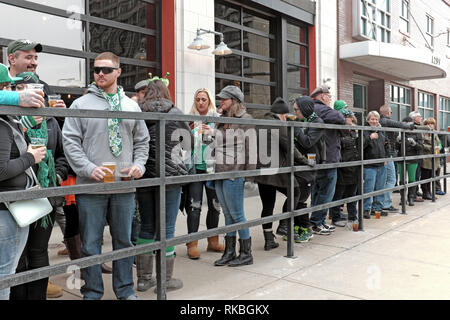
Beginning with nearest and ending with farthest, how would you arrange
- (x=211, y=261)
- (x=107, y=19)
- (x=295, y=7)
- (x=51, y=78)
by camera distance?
(x=211, y=261) → (x=51, y=78) → (x=107, y=19) → (x=295, y=7)

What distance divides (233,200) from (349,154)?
109 inches

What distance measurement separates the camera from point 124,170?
288 centimetres

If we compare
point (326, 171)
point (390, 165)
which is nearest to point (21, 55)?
point (326, 171)

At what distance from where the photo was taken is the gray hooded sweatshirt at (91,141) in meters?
2.79

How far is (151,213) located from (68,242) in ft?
3.38

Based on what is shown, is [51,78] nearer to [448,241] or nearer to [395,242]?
[395,242]

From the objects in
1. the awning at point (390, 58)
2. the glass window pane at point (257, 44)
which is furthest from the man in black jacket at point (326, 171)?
the awning at point (390, 58)

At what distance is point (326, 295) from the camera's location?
3.20 m

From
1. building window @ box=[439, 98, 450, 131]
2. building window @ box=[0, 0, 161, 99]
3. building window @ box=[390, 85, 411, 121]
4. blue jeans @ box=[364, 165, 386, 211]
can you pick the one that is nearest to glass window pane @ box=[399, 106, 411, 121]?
building window @ box=[390, 85, 411, 121]

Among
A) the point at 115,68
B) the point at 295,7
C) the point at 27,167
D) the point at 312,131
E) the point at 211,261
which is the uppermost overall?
the point at 295,7

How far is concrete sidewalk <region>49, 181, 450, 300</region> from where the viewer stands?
10.8 ft

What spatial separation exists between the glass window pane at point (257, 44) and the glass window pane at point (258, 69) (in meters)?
0.23

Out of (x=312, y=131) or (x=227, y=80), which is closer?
(x=312, y=131)

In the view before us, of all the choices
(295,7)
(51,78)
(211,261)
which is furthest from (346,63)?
(211,261)
